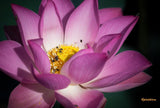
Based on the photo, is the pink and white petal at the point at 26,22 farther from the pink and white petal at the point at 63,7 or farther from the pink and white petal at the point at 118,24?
the pink and white petal at the point at 118,24

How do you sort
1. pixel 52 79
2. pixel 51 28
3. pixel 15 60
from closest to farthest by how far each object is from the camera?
pixel 52 79
pixel 15 60
pixel 51 28

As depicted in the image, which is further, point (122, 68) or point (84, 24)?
point (84, 24)

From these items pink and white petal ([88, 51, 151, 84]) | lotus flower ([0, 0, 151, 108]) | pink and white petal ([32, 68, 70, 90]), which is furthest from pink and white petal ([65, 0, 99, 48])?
pink and white petal ([32, 68, 70, 90])

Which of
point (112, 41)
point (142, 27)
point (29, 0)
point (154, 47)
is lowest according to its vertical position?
point (154, 47)

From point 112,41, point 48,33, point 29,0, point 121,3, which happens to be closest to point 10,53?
point 48,33

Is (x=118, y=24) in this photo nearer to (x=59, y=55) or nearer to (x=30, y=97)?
(x=59, y=55)

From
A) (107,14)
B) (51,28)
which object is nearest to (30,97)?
(51,28)

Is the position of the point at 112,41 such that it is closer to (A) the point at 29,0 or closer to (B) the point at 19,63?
(B) the point at 19,63

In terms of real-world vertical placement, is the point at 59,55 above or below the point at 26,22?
below
